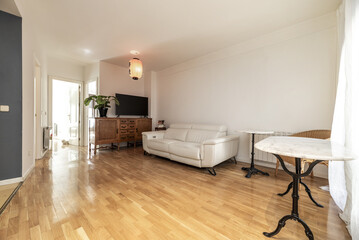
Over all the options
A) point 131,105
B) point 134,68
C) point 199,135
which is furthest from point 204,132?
point 131,105

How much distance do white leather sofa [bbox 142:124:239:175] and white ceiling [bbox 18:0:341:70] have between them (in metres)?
1.95

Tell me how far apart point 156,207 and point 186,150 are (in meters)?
1.32

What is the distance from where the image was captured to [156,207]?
160 cm

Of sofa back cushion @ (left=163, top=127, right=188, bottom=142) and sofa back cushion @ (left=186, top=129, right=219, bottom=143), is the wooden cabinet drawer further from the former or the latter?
sofa back cushion @ (left=186, top=129, right=219, bottom=143)

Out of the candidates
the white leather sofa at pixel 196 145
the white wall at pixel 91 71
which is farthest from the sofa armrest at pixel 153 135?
the white wall at pixel 91 71

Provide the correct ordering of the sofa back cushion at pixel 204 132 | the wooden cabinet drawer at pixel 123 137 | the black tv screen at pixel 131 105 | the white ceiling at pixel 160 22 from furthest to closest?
the black tv screen at pixel 131 105
the wooden cabinet drawer at pixel 123 137
the sofa back cushion at pixel 204 132
the white ceiling at pixel 160 22

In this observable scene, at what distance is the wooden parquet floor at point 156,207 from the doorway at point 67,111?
111 inches

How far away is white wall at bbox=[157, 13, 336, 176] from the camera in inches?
96.1

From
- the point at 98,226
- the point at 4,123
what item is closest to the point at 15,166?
the point at 4,123

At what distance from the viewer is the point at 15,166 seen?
2.14 m

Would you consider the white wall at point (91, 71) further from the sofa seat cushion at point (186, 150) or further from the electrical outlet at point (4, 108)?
the sofa seat cushion at point (186, 150)

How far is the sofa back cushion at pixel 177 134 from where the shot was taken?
3696 millimetres

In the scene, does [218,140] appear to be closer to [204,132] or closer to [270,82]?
[204,132]

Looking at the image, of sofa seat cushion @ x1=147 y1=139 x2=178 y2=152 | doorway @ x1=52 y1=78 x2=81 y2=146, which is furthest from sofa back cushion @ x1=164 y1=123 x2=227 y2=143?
doorway @ x1=52 y1=78 x2=81 y2=146
